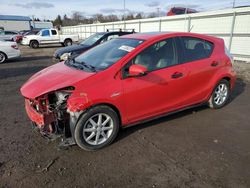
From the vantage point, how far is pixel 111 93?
11.0ft

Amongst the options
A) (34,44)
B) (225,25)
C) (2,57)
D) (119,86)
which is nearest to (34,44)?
(34,44)

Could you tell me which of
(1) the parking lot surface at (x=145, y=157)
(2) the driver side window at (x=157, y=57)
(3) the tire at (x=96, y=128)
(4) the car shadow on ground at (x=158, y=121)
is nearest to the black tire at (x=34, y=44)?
(1) the parking lot surface at (x=145, y=157)

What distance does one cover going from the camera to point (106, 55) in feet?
13.2

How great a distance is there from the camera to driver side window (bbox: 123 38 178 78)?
3.68 metres

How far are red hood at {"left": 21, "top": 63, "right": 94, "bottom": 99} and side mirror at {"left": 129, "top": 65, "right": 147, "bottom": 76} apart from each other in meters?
0.63

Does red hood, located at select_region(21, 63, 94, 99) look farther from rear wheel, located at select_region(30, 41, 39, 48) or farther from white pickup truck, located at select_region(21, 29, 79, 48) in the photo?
rear wheel, located at select_region(30, 41, 39, 48)

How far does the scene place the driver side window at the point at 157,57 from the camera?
12.1 ft

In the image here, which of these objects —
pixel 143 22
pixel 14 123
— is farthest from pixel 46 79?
pixel 143 22

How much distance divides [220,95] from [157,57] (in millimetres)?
2091

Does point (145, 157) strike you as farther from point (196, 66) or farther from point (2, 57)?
point (2, 57)

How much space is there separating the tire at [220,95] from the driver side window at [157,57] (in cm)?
148

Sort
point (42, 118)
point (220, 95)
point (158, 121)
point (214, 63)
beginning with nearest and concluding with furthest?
point (42, 118) < point (158, 121) < point (214, 63) < point (220, 95)

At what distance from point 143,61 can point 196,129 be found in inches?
63.2

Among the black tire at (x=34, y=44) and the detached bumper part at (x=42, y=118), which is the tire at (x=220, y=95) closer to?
the detached bumper part at (x=42, y=118)
